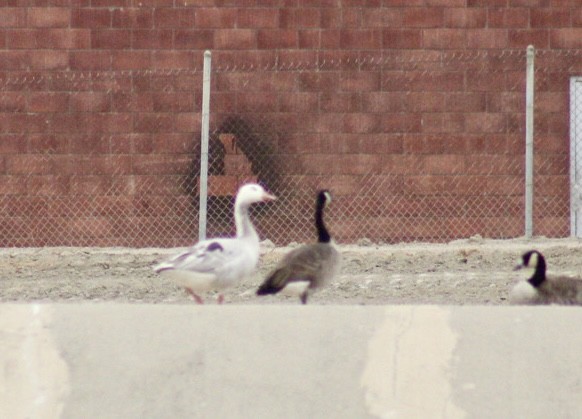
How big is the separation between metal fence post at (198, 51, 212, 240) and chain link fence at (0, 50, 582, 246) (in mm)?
748

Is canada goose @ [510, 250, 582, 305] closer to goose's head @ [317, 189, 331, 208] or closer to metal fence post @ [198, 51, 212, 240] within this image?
goose's head @ [317, 189, 331, 208]

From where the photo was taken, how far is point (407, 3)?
15984 mm

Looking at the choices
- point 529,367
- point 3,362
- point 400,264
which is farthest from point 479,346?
point 400,264

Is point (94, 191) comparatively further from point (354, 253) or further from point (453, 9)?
point (453, 9)

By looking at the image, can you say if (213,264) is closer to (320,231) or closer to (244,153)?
(320,231)

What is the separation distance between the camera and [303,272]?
10.1m

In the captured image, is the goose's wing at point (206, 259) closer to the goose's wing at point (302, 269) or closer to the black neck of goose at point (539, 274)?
the goose's wing at point (302, 269)

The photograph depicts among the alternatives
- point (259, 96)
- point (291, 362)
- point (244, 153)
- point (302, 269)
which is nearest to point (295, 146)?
point (244, 153)


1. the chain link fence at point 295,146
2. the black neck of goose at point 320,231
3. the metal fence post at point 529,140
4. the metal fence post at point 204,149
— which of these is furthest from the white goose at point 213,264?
the chain link fence at point 295,146

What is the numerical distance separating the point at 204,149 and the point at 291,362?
28.9 ft

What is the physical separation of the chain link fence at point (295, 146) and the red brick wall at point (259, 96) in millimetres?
15

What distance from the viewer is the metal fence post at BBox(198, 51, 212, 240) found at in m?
14.9

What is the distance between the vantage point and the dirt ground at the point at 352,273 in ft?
42.1

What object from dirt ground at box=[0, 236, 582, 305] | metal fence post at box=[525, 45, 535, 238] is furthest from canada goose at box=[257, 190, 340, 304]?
metal fence post at box=[525, 45, 535, 238]
